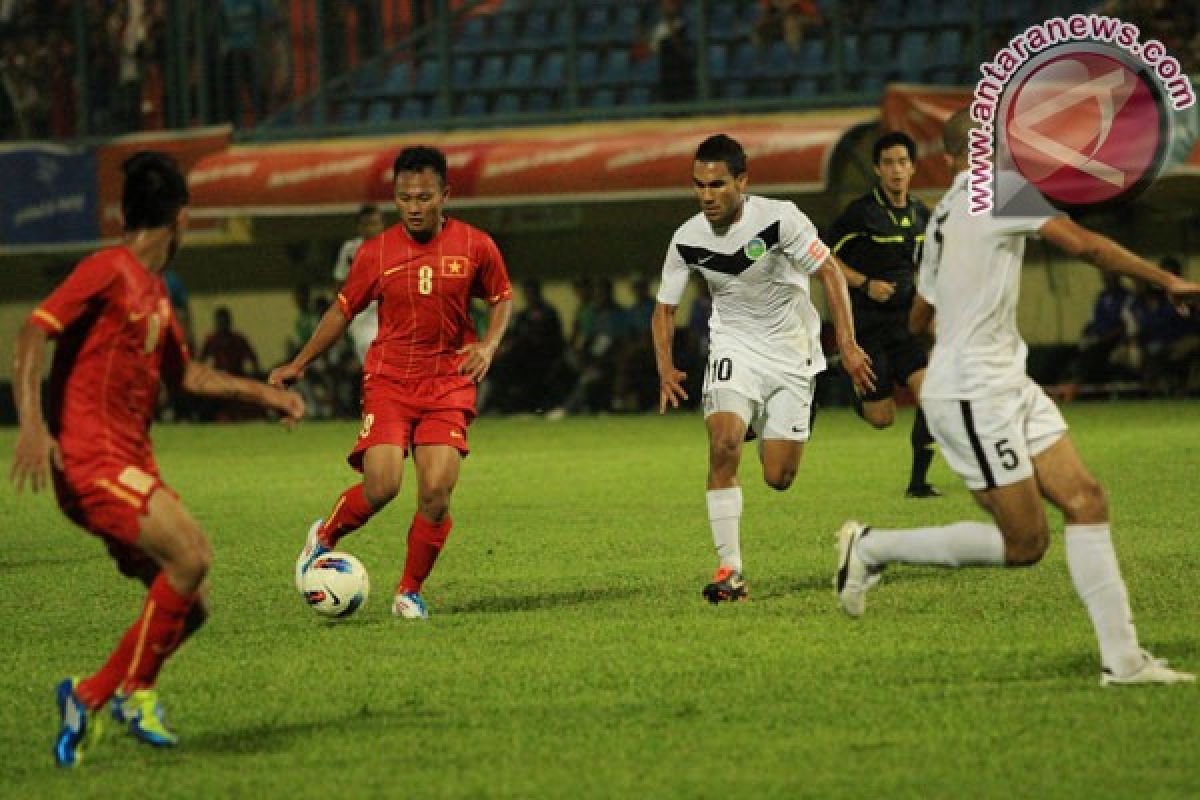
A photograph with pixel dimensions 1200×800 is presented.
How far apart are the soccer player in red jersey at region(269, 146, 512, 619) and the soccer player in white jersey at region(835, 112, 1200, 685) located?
8.88ft

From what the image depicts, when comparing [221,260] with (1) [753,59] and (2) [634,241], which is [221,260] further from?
(1) [753,59]

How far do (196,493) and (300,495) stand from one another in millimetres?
1038

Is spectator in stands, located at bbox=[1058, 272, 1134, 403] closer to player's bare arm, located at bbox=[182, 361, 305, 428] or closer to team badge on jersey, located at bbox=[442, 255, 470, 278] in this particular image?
team badge on jersey, located at bbox=[442, 255, 470, 278]

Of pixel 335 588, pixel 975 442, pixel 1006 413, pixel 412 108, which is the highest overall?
pixel 1006 413

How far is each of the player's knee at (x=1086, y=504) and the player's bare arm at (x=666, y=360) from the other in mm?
2760

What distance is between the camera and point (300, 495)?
658 inches

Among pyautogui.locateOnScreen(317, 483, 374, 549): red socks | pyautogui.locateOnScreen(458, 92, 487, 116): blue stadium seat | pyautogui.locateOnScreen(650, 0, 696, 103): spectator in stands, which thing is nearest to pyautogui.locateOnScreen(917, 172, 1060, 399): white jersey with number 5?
pyautogui.locateOnScreen(317, 483, 374, 549): red socks

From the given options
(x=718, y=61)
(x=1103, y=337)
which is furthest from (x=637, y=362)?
(x=1103, y=337)

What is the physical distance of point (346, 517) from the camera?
394 inches

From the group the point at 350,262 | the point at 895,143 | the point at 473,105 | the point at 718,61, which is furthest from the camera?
the point at 473,105

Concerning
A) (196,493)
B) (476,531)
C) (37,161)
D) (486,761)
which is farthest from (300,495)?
(37,161)

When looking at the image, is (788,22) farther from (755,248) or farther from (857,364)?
(857,364)

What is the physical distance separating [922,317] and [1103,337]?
1740 centimetres

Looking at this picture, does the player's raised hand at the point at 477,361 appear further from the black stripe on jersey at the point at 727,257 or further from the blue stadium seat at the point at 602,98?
the blue stadium seat at the point at 602,98
